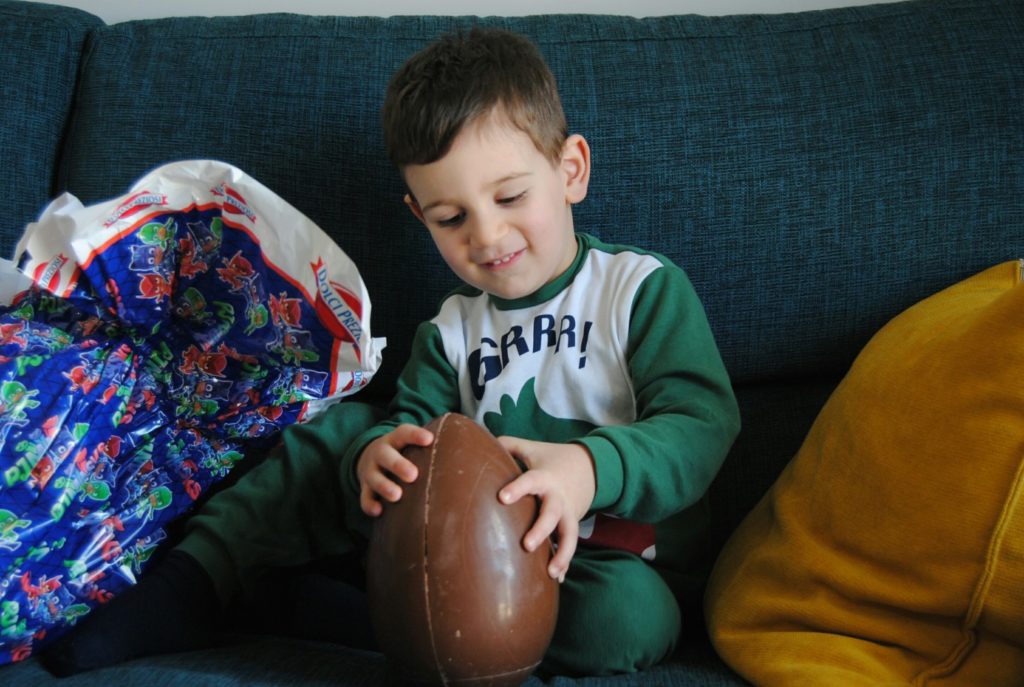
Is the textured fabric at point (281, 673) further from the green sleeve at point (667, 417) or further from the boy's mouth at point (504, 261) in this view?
the boy's mouth at point (504, 261)

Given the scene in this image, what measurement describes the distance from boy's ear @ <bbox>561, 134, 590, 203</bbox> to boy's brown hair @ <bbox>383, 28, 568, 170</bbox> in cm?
2

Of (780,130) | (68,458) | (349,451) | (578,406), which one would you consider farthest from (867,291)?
(68,458)

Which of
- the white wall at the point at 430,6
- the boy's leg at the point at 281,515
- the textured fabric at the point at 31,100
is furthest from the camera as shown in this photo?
the white wall at the point at 430,6

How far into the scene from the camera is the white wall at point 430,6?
1764mm

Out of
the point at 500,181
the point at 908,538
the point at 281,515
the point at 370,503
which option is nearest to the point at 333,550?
the point at 281,515

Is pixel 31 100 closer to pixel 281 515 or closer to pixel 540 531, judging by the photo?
pixel 281 515

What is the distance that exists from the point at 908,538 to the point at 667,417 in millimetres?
299

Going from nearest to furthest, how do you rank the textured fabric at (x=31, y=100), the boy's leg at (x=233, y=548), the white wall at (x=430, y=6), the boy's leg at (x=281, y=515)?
1. the boy's leg at (x=233, y=548)
2. the boy's leg at (x=281, y=515)
3. the textured fabric at (x=31, y=100)
4. the white wall at (x=430, y=6)

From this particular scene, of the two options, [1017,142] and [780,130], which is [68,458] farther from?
[1017,142]

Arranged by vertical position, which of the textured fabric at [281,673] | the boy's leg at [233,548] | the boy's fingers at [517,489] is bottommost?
the textured fabric at [281,673]

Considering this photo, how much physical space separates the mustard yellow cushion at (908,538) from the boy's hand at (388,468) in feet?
1.39

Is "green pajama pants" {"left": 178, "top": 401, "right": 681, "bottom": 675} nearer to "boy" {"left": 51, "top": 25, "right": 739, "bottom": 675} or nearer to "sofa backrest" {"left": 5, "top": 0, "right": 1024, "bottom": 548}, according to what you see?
"boy" {"left": 51, "top": 25, "right": 739, "bottom": 675}

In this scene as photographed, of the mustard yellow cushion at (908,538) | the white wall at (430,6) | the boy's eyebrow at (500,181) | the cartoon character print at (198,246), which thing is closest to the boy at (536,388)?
the boy's eyebrow at (500,181)

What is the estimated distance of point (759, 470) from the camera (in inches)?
58.1
